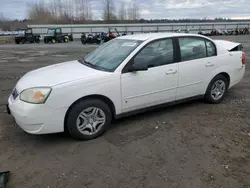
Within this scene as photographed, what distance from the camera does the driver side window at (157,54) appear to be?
380 centimetres

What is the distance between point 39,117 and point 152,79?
1.86 meters

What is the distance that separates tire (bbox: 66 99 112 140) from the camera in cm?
327

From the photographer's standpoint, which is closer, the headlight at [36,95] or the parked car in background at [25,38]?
the headlight at [36,95]

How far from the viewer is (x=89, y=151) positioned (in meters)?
3.20

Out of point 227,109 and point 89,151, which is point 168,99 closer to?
point 227,109

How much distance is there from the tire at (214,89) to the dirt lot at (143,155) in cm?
52

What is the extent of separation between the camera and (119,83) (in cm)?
354

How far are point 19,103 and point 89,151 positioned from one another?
1178 millimetres

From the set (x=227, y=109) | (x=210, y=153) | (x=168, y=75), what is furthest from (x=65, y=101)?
(x=227, y=109)

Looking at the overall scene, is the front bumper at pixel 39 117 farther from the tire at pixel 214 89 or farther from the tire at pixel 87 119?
the tire at pixel 214 89

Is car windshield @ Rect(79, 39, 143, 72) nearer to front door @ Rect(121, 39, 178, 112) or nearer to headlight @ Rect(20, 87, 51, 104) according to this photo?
front door @ Rect(121, 39, 178, 112)

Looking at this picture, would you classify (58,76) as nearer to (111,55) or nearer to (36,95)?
(36,95)

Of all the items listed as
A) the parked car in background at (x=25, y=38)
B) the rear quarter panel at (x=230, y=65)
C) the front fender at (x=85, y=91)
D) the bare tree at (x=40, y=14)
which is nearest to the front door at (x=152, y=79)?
the front fender at (x=85, y=91)

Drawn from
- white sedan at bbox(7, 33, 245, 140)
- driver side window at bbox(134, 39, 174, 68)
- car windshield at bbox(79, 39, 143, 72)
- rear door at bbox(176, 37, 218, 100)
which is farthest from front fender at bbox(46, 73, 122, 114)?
rear door at bbox(176, 37, 218, 100)
